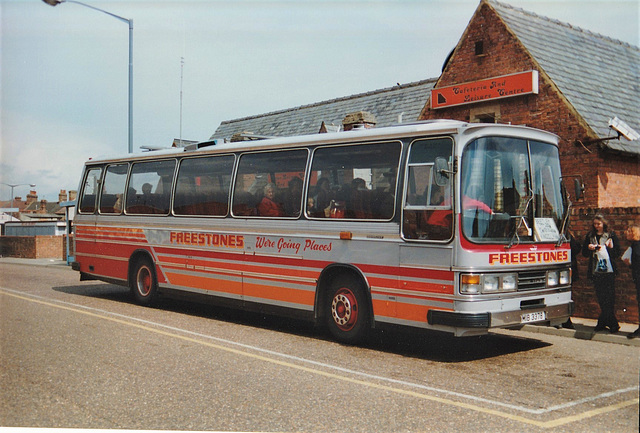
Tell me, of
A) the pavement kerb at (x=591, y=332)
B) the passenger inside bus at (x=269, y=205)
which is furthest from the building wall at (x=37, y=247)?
the pavement kerb at (x=591, y=332)

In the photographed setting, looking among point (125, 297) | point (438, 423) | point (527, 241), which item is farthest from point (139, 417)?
point (125, 297)

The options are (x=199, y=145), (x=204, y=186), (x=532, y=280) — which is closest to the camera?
(x=532, y=280)

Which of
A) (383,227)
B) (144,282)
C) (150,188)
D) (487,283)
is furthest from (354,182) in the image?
(144,282)

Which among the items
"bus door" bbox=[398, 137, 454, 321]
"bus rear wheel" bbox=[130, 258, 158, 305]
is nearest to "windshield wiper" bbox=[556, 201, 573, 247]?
"bus door" bbox=[398, 137, 454, 321]

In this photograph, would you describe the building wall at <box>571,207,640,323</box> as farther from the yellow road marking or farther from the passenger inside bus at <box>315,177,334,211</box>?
the yellow road marking

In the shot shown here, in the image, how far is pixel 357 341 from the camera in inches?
367

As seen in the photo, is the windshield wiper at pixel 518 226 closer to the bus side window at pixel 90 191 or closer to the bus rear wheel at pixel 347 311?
the bus rear wheel at pixel 347 311

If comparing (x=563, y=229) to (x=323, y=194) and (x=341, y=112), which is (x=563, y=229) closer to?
(x=323, y=194)

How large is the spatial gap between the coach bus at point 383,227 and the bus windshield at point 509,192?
0.02 metres

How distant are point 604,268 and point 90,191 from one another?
11.2 metres

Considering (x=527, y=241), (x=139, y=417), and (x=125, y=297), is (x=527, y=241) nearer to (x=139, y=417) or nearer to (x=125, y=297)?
(x=139, y=417)

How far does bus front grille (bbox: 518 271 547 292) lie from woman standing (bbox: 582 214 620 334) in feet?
7.20

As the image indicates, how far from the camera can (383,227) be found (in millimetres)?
8992

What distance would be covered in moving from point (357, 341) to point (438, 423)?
3825 millimetres
